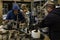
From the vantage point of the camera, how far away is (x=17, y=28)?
1788 mm

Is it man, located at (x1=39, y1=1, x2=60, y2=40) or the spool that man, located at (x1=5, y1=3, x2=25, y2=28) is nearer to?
the spool

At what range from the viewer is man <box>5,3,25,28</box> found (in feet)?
5.54

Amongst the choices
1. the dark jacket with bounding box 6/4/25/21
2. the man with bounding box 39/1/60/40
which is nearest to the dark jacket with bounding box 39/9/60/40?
the man with bounding box 39/1/60/40

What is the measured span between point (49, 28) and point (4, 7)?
2.09 feet

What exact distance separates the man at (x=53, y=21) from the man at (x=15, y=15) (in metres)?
0.33

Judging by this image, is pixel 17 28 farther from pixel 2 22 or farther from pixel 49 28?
pixel 49 28

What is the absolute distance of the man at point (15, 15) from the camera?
5.54ft

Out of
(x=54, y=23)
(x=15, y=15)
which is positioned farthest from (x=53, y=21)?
(x=15, y=15)

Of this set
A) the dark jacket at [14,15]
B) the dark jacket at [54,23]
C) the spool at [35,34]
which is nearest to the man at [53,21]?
the dark jacket at [54,23]

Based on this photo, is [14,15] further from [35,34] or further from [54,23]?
[54,23]

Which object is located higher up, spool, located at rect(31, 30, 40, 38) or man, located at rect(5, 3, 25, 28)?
man, located at rect(5, 3, 25, 28)

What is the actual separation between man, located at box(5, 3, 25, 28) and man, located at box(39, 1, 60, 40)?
329 mm

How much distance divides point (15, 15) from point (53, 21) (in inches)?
19.6

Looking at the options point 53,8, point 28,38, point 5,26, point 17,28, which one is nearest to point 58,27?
point 53,8
